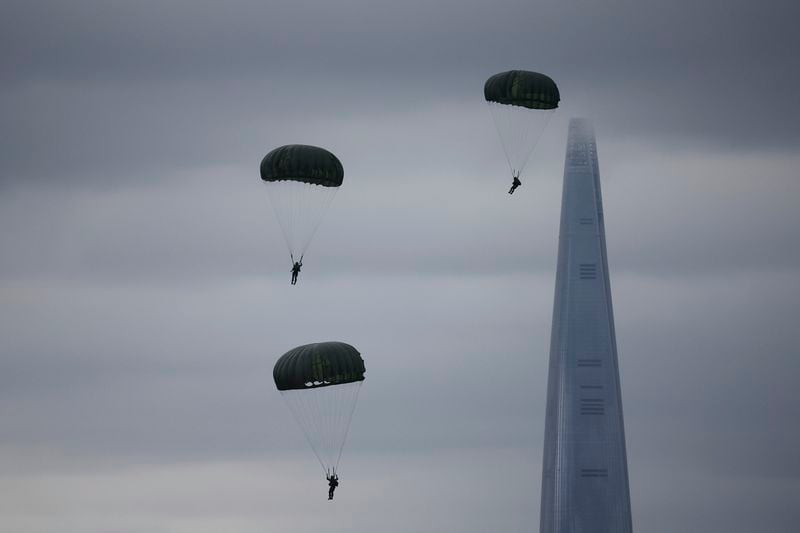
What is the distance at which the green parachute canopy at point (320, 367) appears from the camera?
370 feet

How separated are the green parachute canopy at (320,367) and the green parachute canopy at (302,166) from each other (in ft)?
42.5

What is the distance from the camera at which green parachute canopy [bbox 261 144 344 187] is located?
4564 inches

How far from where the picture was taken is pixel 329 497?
357ft

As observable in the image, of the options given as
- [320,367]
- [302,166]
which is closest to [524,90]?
[302,166]

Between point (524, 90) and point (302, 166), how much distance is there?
82.4 feet

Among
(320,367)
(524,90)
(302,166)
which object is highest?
(524,90)

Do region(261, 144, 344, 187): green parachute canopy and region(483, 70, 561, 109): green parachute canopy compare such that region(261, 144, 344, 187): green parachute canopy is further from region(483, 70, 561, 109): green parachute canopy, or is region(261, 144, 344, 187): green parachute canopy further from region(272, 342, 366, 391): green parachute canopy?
region(483, 70, 561, 109): green parachute canopy

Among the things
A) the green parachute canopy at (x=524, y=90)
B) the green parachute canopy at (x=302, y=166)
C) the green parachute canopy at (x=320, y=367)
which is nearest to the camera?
the green parachute canopy at (x=320, y=367)

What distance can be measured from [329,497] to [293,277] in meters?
18.0

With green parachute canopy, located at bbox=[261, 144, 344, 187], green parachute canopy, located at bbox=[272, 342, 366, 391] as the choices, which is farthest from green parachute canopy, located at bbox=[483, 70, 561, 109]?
green parachute canopy, located at bbox=[272, 342, 366, 391]

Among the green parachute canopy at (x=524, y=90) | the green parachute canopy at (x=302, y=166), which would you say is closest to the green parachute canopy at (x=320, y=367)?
the green parachute canopy at (x=302, y=166)

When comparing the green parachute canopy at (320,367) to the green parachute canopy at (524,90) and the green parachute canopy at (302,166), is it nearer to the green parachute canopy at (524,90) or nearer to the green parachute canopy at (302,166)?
the green parachute canopy at (302,166)

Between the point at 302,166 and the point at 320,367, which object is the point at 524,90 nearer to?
the point at 302,166

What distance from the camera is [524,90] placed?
13100cm
